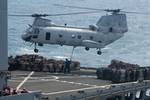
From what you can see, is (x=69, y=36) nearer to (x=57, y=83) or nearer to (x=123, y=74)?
(x=123, y=74)

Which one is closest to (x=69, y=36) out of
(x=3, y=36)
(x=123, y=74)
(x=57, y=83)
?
(x=123, y=74)

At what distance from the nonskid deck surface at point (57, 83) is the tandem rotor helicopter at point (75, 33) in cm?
650

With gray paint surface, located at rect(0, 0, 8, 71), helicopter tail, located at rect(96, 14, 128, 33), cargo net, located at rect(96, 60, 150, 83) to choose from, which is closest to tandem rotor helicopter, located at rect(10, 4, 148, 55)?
helicopter tail, located at rect(96, 14, 128, 33)

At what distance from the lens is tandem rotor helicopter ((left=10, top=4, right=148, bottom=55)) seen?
131 feet

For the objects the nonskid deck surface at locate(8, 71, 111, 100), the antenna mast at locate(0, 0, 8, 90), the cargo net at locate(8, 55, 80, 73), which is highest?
the antenna mast at locate(0, 0, 8, 90)

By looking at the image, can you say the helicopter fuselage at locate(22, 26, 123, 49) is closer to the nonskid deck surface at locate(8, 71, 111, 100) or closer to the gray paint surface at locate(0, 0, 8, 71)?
the nonskid deck surface at locate(8, 71, 111, 100)

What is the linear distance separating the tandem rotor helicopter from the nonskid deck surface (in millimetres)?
6501

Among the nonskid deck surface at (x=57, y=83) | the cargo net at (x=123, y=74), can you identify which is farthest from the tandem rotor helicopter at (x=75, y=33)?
the cargo net at (x=123, y=74)

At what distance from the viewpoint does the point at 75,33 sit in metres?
40.9

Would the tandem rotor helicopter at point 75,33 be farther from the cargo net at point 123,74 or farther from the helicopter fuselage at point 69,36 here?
the cargo net at point 123,74

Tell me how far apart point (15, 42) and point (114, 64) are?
177 feet

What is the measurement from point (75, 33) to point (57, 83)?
39.2 feet

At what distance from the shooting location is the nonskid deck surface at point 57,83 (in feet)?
86.4

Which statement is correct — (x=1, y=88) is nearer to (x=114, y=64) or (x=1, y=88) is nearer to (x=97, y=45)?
(x=114, y=64)
